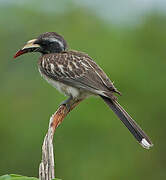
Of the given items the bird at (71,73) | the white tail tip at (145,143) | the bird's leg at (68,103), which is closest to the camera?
the white tail tip at (145,143)

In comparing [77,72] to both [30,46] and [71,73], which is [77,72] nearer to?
[71,73]

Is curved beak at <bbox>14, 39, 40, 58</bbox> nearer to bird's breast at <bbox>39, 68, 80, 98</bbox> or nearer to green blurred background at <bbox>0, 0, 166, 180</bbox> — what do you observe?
bird's breast at <bbox>39, 68, 80, 98</bbox>

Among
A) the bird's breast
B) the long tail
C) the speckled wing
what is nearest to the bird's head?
the speckled wing

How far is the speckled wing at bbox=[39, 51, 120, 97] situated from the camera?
555cm

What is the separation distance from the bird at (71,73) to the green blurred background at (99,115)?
5777 mm

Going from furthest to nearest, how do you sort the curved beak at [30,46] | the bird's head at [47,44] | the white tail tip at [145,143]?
the bird's head at [47,44] < the curved beak at [30,46] < the white tail tip at [145,143]

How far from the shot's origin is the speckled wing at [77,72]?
18.2 ft

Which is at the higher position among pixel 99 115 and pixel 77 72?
pixel 99 115

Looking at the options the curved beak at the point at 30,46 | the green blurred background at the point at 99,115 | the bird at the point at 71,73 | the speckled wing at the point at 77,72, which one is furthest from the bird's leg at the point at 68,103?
the green blurred background at the point at 99,115

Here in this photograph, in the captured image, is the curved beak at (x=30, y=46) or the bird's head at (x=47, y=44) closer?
the curved beak at (x=30, y=46)

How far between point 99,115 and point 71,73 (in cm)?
658

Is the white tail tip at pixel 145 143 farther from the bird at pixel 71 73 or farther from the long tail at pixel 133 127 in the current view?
the bird at pixel 71 73

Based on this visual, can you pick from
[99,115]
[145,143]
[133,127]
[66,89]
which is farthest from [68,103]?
[99,115]

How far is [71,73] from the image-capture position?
5801 millimetres
